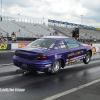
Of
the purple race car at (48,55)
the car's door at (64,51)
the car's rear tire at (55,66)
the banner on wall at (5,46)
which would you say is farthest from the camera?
the banner on wall at (5,46)

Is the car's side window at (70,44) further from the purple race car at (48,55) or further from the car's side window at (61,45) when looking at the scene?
the car's side window at (61,45)

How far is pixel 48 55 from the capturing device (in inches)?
245

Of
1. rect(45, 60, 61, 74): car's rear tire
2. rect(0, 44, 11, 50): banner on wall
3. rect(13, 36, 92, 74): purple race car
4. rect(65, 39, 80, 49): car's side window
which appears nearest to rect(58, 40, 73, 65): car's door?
rect(13, 36, 92, 74): purple race car

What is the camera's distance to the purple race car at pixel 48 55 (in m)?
6.09

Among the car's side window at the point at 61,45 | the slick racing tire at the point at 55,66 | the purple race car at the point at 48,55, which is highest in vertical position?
the car's side window at the point at 61,45

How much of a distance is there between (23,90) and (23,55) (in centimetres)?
190

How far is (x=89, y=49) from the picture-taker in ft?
29.4

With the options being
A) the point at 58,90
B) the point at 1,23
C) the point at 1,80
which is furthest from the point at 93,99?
the point at 1,23

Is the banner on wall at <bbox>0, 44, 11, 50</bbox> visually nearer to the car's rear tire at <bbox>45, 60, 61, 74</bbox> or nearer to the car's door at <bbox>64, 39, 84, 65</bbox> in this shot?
the car's door at <bbox>64, 39, 84, 65</bbox>

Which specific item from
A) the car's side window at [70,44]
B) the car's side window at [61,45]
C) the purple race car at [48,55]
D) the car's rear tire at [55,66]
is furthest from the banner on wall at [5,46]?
Answer: the car's rear tire at [55,66]

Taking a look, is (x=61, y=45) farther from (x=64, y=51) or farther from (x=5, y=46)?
(x=5, y=46)

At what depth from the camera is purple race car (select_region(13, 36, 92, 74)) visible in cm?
609

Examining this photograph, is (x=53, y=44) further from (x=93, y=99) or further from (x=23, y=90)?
(x=93, y=99)

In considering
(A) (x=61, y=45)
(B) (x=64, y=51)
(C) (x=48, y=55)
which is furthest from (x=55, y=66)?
(A) (x=61, y=45)
